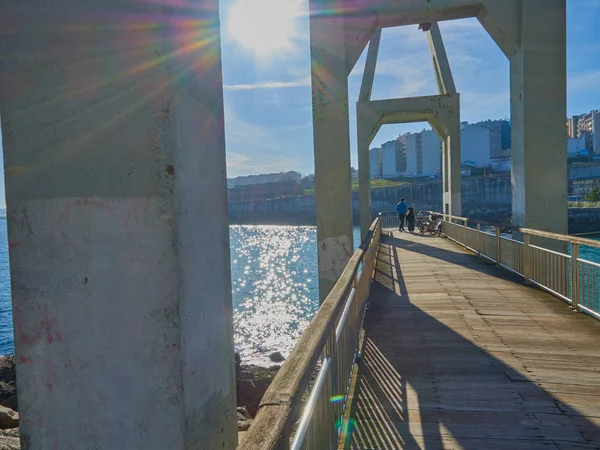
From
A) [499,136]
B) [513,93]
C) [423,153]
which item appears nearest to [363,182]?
[513,93]

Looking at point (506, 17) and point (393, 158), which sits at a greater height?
point (393, 158)

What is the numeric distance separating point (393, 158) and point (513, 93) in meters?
130

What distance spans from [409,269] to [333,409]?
8400 millimetres

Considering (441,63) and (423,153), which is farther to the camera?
(423,153)

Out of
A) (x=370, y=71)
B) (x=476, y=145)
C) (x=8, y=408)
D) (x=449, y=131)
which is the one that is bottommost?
(x=8, y=408)

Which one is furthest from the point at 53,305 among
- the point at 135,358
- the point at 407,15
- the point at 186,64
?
the point at 407,15

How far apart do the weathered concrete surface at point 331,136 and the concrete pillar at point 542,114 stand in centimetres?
402

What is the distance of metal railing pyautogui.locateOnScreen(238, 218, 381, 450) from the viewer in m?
1.38

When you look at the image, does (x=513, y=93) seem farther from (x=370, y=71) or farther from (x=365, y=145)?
(x=370, y=71)

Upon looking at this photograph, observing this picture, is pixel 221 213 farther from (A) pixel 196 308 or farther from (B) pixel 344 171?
(B) pixel 344 171

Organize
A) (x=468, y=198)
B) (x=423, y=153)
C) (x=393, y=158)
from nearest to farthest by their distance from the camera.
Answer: (x=468, y=198)
(x=423, y=153)
(x=393, y=158)

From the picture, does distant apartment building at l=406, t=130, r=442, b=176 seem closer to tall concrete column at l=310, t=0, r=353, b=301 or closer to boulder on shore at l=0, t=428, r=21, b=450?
tall concrete column at l=310, t=0, r=353, b=301

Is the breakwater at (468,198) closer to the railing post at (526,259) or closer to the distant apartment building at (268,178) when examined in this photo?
the distant apartment building at (268,178)

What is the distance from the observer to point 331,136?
8102 mm
